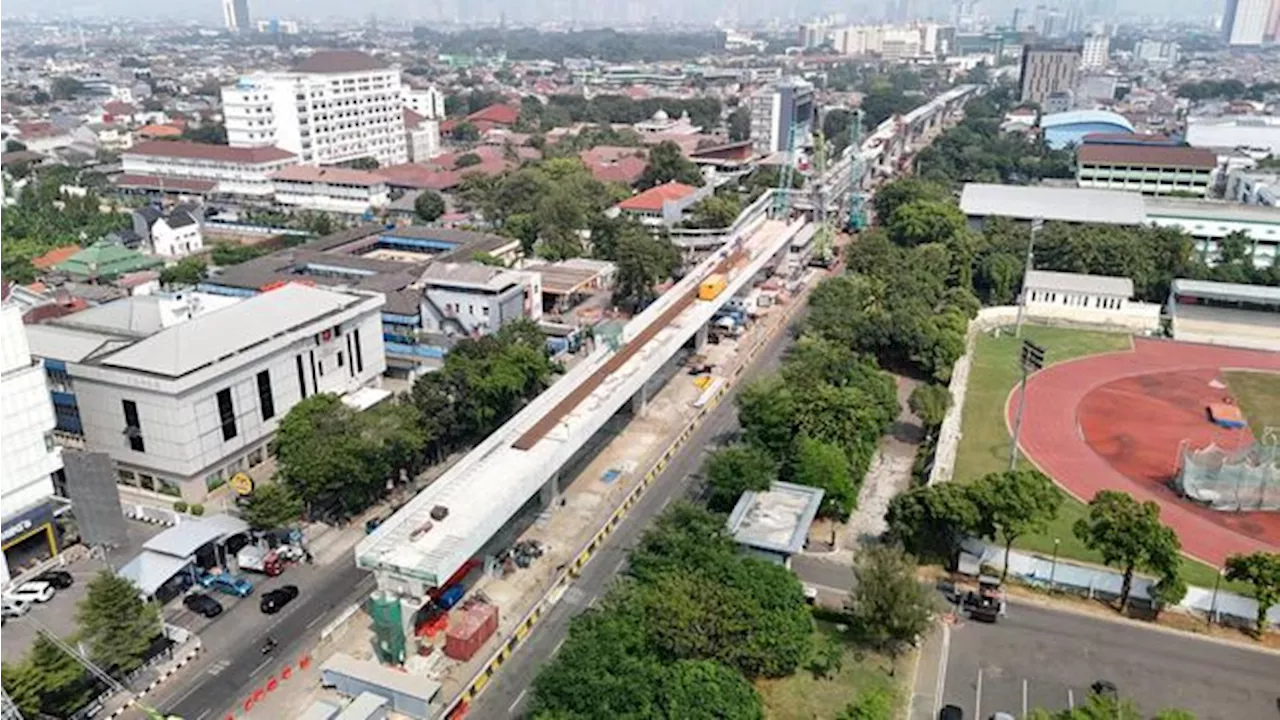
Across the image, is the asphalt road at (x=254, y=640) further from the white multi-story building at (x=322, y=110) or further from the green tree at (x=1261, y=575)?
the white multi-story building at (x=322, y=110)

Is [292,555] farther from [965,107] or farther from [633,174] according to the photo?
[965,107]

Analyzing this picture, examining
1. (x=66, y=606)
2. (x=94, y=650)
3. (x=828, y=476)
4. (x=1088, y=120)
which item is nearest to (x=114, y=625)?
(x=94, y=650)

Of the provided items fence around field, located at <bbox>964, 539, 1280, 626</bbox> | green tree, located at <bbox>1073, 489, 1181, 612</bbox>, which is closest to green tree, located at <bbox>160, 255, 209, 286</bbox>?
fence around field, located at <bbox>964, 539, 1280, 626</bbox>

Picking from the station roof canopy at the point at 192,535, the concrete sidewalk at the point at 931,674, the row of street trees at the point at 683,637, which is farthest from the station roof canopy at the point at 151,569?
the concrete sidewalk at the point at 931,674

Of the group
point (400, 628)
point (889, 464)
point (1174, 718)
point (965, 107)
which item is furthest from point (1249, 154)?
point (400, 628)

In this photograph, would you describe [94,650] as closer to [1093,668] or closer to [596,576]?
[596,576]
